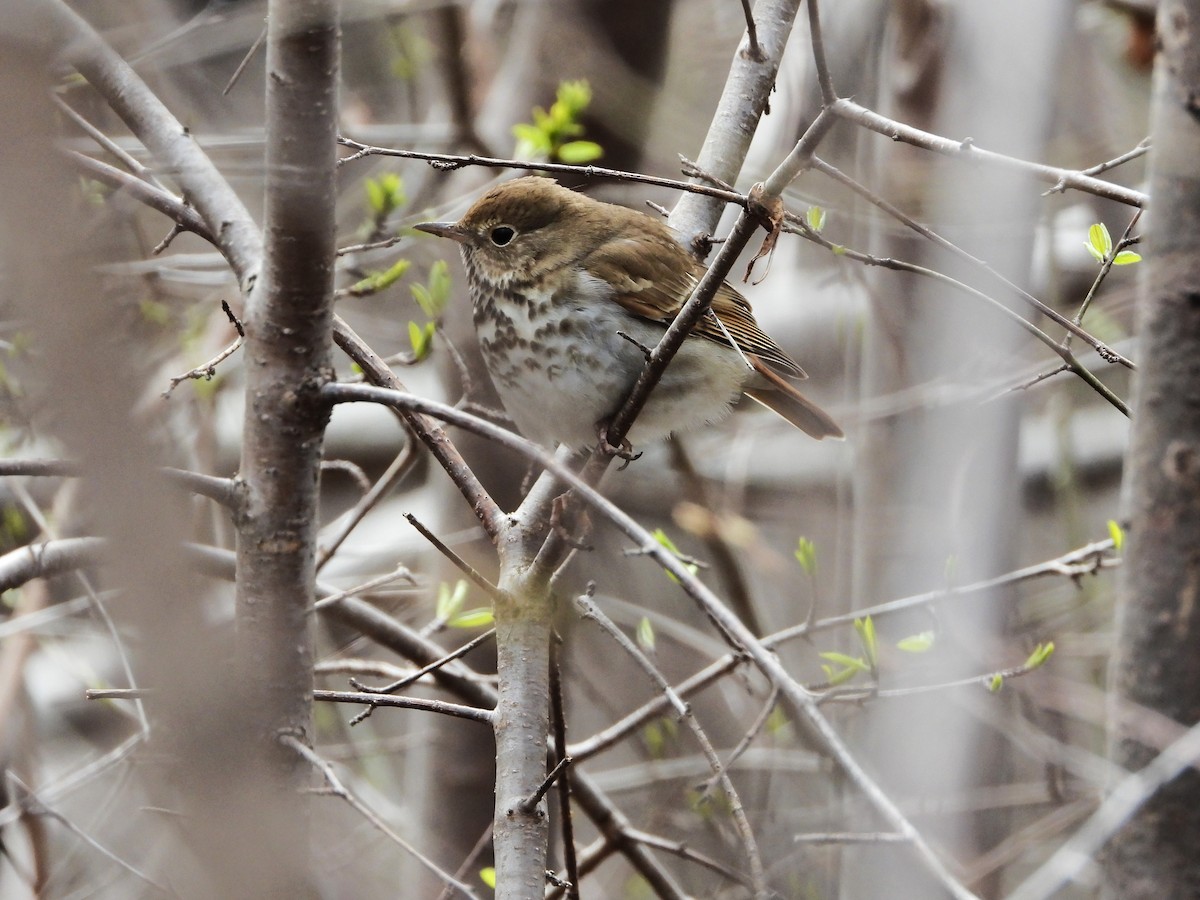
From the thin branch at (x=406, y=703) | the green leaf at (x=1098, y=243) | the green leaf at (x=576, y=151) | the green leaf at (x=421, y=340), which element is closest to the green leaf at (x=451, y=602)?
the green leaf at (x=421, y=340)

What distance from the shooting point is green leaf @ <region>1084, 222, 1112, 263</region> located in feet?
8.00

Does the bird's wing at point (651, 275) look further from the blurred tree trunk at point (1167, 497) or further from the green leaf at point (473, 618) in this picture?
A: the blurred tree trunk at point (1167, 497)

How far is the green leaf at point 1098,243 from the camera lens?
8.00ft

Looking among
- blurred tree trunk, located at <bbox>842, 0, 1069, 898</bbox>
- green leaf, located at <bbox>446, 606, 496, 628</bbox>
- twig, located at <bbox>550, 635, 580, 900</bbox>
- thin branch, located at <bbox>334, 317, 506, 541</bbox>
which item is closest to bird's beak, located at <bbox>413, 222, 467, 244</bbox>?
thin branch, located at <bbox>334, 317, 506, 541</bbox>

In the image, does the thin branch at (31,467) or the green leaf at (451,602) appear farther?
the green leaf at (451,602)

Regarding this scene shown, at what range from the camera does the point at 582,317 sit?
9.75ft

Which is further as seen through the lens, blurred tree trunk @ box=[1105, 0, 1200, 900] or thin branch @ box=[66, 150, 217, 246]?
thin branch @ box=[66, 150, 217, 246]

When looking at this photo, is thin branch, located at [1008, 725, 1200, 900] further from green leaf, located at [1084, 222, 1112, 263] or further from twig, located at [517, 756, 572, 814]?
green leaf, located at [1084, 222, 1112, 263]

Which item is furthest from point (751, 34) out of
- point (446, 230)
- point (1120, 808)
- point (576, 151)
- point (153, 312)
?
point (153, 312)

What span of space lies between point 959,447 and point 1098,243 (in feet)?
2.18

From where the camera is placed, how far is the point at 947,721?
2.56 metres

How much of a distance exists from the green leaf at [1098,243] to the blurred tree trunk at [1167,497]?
0.79 m

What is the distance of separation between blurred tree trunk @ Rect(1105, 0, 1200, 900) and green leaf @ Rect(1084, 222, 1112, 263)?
2.58 feet

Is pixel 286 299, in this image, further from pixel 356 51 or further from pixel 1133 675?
pixel 356 51
